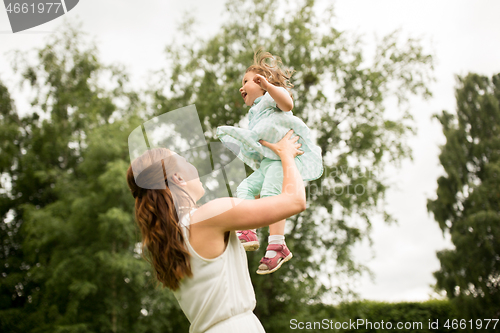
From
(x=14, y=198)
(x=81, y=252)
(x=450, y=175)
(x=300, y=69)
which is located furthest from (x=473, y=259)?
(x=14, y=198)

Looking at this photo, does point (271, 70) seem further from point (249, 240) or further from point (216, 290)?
point (216, 290)

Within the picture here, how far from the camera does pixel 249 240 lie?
177cm

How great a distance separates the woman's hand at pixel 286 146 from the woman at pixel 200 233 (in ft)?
0.25

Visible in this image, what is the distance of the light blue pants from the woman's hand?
8 cm

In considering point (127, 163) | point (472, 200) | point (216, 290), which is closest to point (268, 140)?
point (216, 290)

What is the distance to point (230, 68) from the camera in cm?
1196

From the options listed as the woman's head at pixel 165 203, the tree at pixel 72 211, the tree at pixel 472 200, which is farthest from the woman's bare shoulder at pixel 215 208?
the tree at pixel 472 200

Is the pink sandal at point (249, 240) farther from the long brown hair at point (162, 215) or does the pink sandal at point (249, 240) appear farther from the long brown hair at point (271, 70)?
the long brown hair at point (271, 70)

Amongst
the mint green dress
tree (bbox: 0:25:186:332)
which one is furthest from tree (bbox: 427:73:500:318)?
the mint green dress

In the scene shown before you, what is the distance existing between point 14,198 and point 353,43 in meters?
12.4

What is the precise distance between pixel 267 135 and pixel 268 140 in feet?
0.07

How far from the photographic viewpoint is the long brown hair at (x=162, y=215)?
144 centimetres

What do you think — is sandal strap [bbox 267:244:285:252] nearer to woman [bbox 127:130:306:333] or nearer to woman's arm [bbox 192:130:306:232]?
woman [bbox 127:130:306:333]

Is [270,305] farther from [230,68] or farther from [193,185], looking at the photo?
[193,185]
